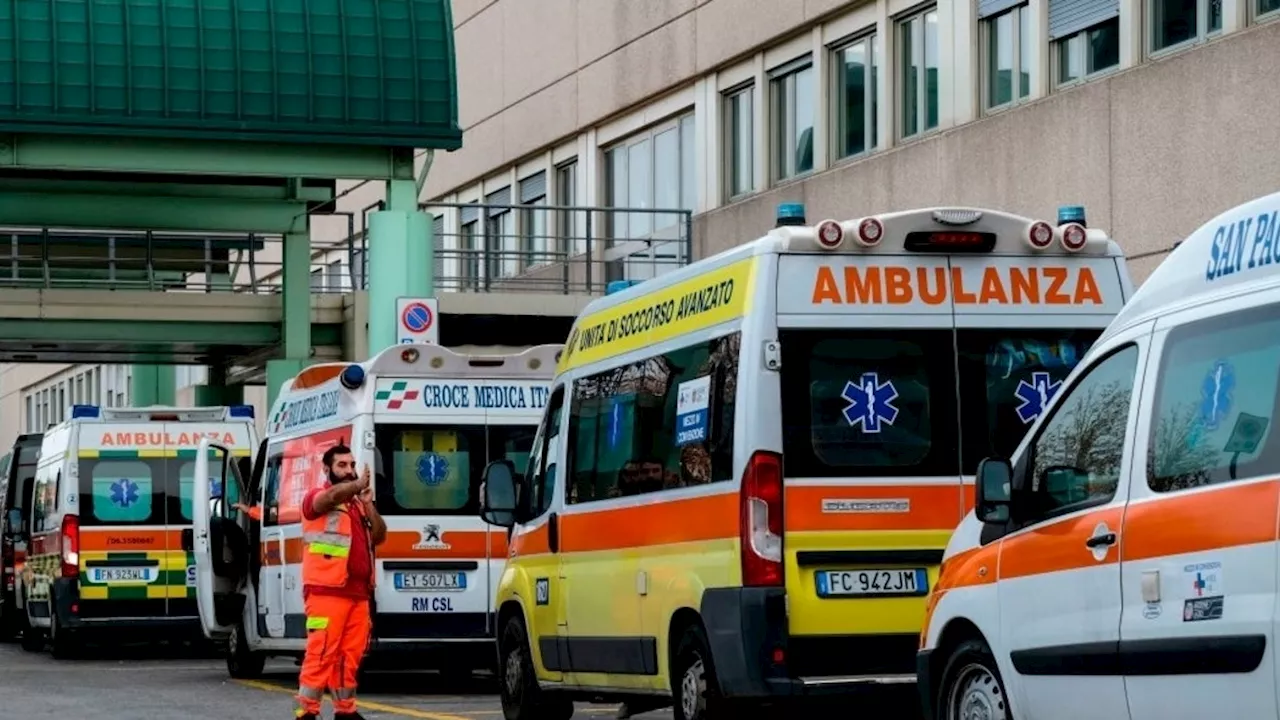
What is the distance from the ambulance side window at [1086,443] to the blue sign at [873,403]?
70.2 inches

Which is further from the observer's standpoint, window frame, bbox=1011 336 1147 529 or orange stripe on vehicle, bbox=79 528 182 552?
orange stripe on vehicle, bbox=79 528 182 552

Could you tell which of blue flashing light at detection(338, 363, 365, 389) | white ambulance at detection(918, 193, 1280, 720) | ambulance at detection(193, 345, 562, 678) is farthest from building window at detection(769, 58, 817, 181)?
white ambulance at detection(918, 193, 1280, 720)

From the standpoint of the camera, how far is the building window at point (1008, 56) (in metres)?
25.5

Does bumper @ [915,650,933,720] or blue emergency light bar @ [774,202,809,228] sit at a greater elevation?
blue emergency light bar @ [774,202,809,228]

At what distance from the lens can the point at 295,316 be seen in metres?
34.9

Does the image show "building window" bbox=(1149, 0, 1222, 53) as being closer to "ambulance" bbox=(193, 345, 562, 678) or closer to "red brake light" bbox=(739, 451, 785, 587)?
"ambulance" bbox=(193, 345, 562, 678)

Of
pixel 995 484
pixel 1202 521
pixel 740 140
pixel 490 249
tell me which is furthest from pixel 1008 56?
pixel 1202 521

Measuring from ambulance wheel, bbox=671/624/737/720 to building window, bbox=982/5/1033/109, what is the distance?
1464 centimetres

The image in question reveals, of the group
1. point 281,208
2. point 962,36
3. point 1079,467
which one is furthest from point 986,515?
point 281,208

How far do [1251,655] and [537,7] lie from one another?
31474mm

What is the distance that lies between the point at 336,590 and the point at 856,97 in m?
17.5

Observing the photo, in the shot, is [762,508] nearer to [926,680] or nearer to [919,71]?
[926,680]

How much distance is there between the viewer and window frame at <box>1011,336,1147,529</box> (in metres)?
8.52

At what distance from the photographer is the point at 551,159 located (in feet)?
126
